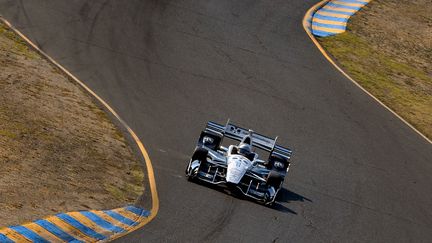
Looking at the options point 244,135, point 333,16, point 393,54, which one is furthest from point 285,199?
point 333,16

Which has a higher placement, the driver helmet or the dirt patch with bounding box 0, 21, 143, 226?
the driver helmet

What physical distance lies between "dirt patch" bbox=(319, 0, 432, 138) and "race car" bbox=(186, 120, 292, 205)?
384 inches

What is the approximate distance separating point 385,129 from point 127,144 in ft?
32.2

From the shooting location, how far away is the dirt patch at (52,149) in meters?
15.5

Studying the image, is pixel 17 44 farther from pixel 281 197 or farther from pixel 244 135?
pixel 281 197

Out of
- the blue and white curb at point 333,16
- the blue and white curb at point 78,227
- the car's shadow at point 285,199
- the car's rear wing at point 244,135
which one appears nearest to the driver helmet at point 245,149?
the car's rear wing at point 244,135

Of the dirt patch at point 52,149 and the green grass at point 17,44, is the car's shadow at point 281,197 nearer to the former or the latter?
the dirt patch at point 52,149

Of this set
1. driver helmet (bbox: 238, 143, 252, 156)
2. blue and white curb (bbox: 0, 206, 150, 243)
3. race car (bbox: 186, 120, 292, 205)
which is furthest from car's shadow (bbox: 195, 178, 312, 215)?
blue and white curb (bbox: 0, 206, 150, 243)

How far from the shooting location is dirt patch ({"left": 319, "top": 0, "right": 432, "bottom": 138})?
30000mm

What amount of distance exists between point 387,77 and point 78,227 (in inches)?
799

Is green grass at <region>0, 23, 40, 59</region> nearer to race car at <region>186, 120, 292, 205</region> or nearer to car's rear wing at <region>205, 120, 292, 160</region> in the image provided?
car's rear wing at <region>205, 120, 292, 160</region>

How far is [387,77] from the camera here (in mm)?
31984

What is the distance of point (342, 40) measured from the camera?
3441cm

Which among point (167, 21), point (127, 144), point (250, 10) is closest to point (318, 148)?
point (127, 144)
